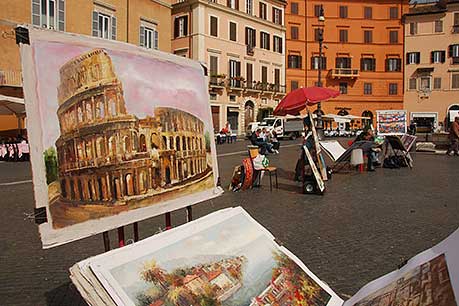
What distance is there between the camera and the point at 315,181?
8484 mm

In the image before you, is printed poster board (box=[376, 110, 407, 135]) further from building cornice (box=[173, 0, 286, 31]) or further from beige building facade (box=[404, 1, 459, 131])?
beige building facade (box=[404, 1, 459, 131])

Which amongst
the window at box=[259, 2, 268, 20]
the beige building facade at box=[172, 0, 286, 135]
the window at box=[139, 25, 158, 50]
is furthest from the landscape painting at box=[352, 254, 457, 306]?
the window at box=[259, 2, 268, 20]

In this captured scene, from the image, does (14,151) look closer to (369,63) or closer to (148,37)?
(148,37)

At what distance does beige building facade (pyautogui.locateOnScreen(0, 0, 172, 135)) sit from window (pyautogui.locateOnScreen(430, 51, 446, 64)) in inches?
1326

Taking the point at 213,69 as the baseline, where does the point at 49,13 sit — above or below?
above

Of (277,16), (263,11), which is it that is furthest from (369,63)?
(263,11)

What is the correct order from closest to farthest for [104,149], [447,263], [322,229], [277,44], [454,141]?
[447,263]
[104,149]
[322,229]
[454,141]
[277,44]

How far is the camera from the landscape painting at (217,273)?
206cm

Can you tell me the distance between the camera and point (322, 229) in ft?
18.7

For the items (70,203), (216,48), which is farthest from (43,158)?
(216,48)

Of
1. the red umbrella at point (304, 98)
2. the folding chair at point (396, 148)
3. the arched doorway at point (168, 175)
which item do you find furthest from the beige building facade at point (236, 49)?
the arched doorway at point (168, 175)

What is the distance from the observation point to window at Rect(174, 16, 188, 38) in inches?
1454

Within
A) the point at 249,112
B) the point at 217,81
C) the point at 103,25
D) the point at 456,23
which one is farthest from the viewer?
the point at 456,23

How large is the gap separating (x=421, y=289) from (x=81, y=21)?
74.7 feet
